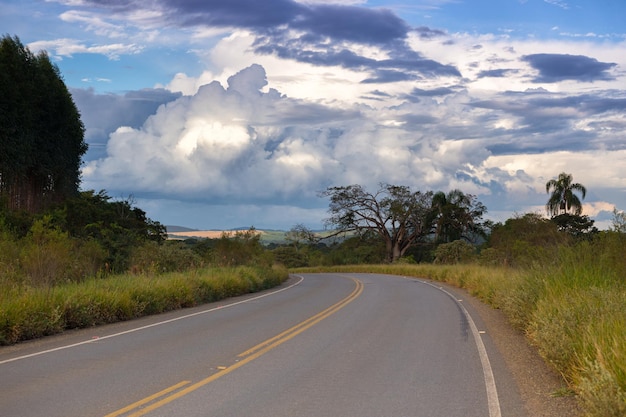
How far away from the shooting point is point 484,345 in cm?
1301

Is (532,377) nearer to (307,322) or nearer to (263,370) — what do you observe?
(263,370)

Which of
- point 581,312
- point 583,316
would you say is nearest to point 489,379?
point 583,316

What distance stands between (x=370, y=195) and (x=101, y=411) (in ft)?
227

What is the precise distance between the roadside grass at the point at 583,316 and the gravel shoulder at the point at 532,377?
192 millimetres

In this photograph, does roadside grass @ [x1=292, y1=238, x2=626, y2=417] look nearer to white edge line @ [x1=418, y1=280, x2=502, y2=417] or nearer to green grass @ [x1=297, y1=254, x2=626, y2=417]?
green grass @ [x1=297, y1=254, x2=626, y2=417]

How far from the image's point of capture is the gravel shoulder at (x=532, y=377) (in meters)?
7.91

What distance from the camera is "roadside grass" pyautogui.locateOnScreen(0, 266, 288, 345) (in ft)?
44.0

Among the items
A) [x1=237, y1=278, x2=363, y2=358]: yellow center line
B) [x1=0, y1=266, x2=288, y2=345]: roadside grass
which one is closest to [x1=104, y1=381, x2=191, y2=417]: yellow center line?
[x1=237, y1=278, x2=363, y2=358]: yellow center line

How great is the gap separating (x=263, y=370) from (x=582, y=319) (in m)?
4.93

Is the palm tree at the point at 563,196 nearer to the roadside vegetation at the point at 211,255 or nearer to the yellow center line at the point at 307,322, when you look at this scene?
the roadside vegetation at the point at 211,255

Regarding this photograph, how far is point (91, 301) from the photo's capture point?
16.1 metres

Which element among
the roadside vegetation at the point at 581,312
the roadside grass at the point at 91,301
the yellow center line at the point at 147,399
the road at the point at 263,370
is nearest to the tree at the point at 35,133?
the roadside grass at the point at 91,301

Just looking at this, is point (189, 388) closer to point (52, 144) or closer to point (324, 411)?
point (324, 411)

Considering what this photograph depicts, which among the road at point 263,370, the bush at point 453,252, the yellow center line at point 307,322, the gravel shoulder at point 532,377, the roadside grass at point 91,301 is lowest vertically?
the gravel shoulder at point 532,377
